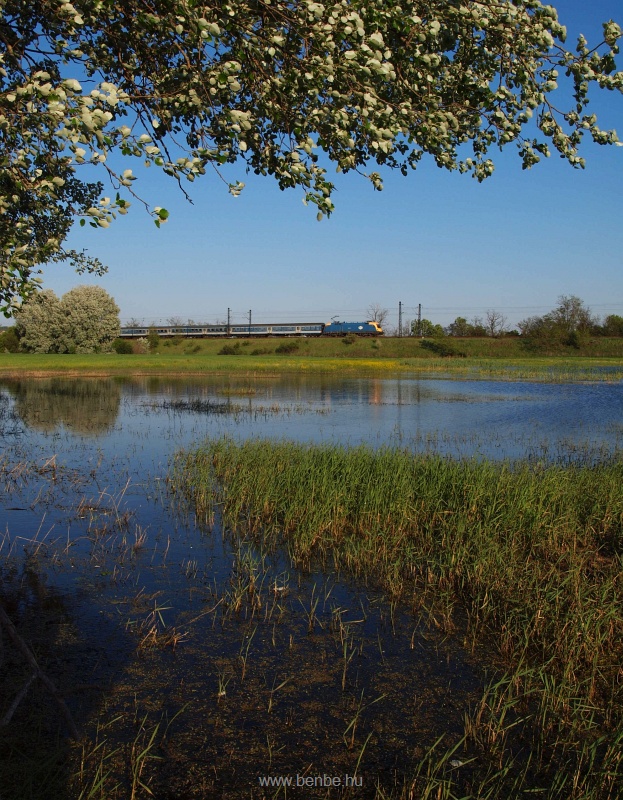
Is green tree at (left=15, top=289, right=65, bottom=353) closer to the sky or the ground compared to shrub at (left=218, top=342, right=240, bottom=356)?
closer to the sky

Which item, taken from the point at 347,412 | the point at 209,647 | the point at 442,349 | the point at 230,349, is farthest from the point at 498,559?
the point at 230,349

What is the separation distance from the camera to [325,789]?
16.3 ft

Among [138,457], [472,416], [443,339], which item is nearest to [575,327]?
[443,339]

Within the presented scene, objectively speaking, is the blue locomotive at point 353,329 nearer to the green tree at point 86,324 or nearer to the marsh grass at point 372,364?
the marsh grass at point 372,364

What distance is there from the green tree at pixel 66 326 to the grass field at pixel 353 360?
12.0m

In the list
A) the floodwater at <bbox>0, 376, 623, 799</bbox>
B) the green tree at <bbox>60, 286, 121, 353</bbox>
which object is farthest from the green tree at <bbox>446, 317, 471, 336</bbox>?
the floodwater at <bbox>0, 376, 623, 799</bbox>

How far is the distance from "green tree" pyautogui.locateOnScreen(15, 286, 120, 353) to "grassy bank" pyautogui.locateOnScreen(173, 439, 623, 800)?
88.2m

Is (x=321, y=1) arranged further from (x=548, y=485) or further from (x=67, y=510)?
(x=67, y=510)

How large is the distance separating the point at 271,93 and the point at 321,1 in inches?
45.0

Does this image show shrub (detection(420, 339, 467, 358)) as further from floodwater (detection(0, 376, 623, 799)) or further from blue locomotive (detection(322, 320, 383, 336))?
floodwater (detection(0, 376, 623, 799))

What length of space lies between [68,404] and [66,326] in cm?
6663

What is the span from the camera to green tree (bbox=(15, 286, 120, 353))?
316 ft

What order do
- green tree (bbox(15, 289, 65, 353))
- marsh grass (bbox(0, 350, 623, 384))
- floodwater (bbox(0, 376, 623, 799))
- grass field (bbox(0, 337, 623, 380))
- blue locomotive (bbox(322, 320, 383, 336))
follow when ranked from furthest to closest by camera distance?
blue locomotive (bbox(322, 320, 383, 336))
green tree (bbox(15, 289, 65, 353))
grass field (bbox(0, 337, 623, 380))
marsh grass (bbox(0, 350, 623, 384))
floodwater (bbox(0, 376, 623, 799))

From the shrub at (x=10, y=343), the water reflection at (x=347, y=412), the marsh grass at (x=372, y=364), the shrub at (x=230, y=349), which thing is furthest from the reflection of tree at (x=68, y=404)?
the shrub at (x=10, y=343)
